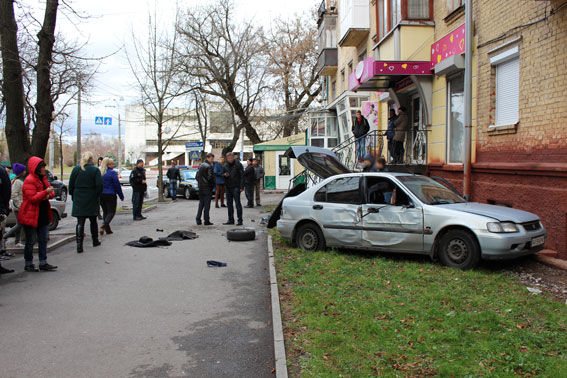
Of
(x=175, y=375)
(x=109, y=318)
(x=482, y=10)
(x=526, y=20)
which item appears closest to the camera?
(x=175, y=375)

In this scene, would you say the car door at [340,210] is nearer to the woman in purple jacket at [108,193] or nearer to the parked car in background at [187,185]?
the woman in purple jacket at [108,193]

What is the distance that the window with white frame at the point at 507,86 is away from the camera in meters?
9.80

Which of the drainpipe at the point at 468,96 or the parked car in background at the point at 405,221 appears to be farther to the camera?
the drainpipe at the point at 468,96

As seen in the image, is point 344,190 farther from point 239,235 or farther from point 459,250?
point 239,235

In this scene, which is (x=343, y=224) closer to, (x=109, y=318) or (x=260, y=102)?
(x=109, y=318)

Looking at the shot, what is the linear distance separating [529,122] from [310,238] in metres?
4.72

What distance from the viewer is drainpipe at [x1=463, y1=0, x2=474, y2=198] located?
10625mm

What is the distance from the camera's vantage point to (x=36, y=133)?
1059cm

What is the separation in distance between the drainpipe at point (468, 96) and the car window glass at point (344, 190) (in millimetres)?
3328

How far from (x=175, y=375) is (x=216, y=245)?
6454 mm

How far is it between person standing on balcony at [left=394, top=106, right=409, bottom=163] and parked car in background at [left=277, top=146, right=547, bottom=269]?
4.29 m

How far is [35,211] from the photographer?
773cm

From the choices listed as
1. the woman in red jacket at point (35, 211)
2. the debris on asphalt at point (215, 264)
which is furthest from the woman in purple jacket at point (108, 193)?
the debris on asphalt at point (215, 264)

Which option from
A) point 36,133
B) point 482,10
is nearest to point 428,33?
point 482,10
